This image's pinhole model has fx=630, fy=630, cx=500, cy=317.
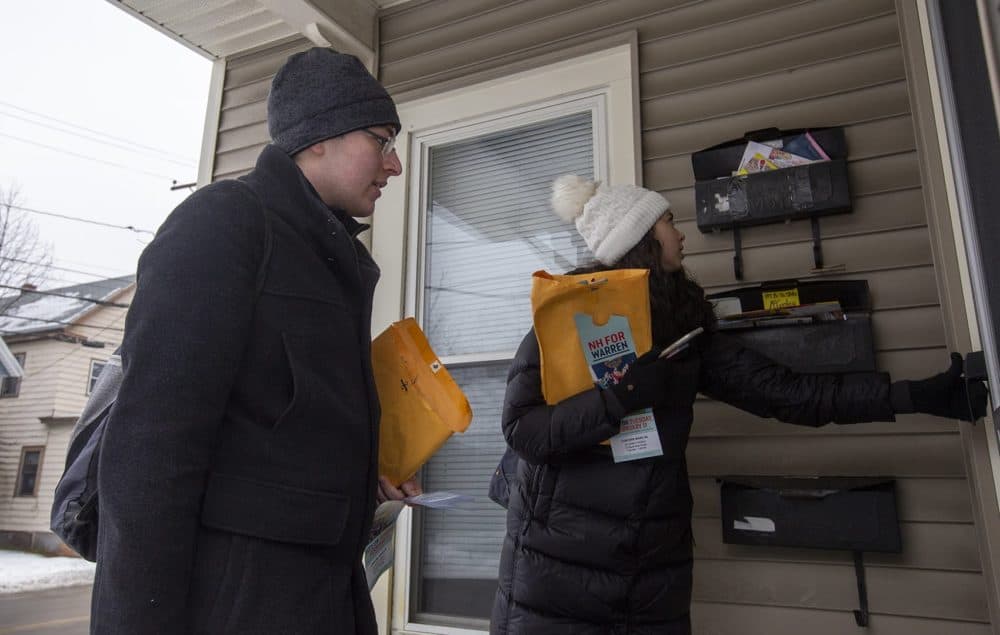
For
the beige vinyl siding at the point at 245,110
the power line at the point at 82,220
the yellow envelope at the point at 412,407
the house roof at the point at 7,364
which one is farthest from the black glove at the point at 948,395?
the power line at the point at 82,220

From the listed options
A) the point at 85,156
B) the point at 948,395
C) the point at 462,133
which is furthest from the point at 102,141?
the point at 948,395

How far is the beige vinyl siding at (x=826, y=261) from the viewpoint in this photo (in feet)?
5.64

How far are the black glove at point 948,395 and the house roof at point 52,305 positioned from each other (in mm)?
4215

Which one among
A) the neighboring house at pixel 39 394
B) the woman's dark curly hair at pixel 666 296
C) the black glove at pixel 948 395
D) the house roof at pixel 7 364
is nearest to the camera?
the black glove at pixel 948 395

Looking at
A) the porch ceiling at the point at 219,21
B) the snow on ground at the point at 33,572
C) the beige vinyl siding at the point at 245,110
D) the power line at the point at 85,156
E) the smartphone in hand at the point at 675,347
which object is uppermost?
the power line at the point at 85,156

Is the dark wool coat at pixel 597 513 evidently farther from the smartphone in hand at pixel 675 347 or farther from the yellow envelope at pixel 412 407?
the yellow envelope at pixel 412 407

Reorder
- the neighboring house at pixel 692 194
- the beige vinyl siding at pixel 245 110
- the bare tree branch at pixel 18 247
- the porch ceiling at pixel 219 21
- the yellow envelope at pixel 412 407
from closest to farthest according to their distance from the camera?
the yellow envelope at pixel 412 407
the neighboring house at pixel 692 194
the porch ceiling at pixel 219 21
the beige vinyl siding at pixel 245 110
the bare tree branch at pixel 18 247

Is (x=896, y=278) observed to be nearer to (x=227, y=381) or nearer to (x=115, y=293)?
(x=227, y=381)

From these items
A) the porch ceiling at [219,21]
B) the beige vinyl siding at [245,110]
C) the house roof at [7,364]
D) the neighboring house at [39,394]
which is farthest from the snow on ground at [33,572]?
the porch ceiling at [219,21]

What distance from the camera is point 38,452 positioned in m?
4.70

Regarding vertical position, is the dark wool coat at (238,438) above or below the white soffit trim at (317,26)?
below

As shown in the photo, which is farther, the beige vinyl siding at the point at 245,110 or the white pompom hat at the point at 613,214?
the beige vinyl siding at the point at 245,110

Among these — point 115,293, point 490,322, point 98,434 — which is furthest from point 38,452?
point 98,434

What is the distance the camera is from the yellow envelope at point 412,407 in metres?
1.20
